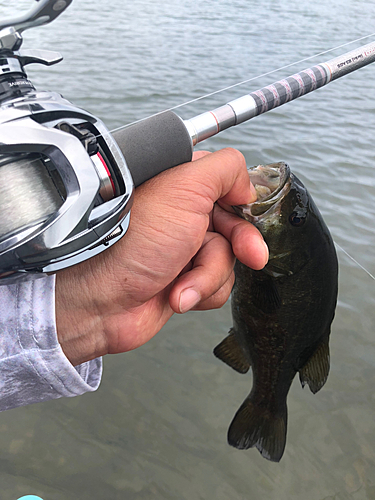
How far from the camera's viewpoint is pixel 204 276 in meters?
1.61

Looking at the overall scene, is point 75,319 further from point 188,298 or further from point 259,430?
point 259,430

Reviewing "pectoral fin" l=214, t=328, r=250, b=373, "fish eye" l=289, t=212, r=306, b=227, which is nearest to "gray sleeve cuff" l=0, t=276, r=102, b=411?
"fish eye" l=289, t=212, r=306, b=227

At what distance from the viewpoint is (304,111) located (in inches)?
277

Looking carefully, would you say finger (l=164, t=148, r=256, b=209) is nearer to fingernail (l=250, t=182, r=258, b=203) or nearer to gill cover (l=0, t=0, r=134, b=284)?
fingernail (l=250, t=182, r=258, b=203)

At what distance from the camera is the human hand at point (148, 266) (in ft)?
4.50

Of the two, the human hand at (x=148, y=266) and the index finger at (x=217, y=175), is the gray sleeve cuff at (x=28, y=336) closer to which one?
the human hand at (x=148, y=266)

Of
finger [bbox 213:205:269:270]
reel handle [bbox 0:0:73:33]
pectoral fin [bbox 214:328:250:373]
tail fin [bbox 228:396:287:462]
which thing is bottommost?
tail fin [bbox 228:396:287:462]

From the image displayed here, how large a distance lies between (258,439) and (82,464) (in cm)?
116

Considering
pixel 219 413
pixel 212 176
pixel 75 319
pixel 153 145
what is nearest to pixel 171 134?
pixel 153 145

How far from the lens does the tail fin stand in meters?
2.21

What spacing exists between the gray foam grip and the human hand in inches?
2.0

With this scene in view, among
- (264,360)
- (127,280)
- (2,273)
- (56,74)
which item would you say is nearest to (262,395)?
(264,360)

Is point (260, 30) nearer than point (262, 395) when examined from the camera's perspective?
No

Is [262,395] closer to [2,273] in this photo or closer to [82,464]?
[82,464]
